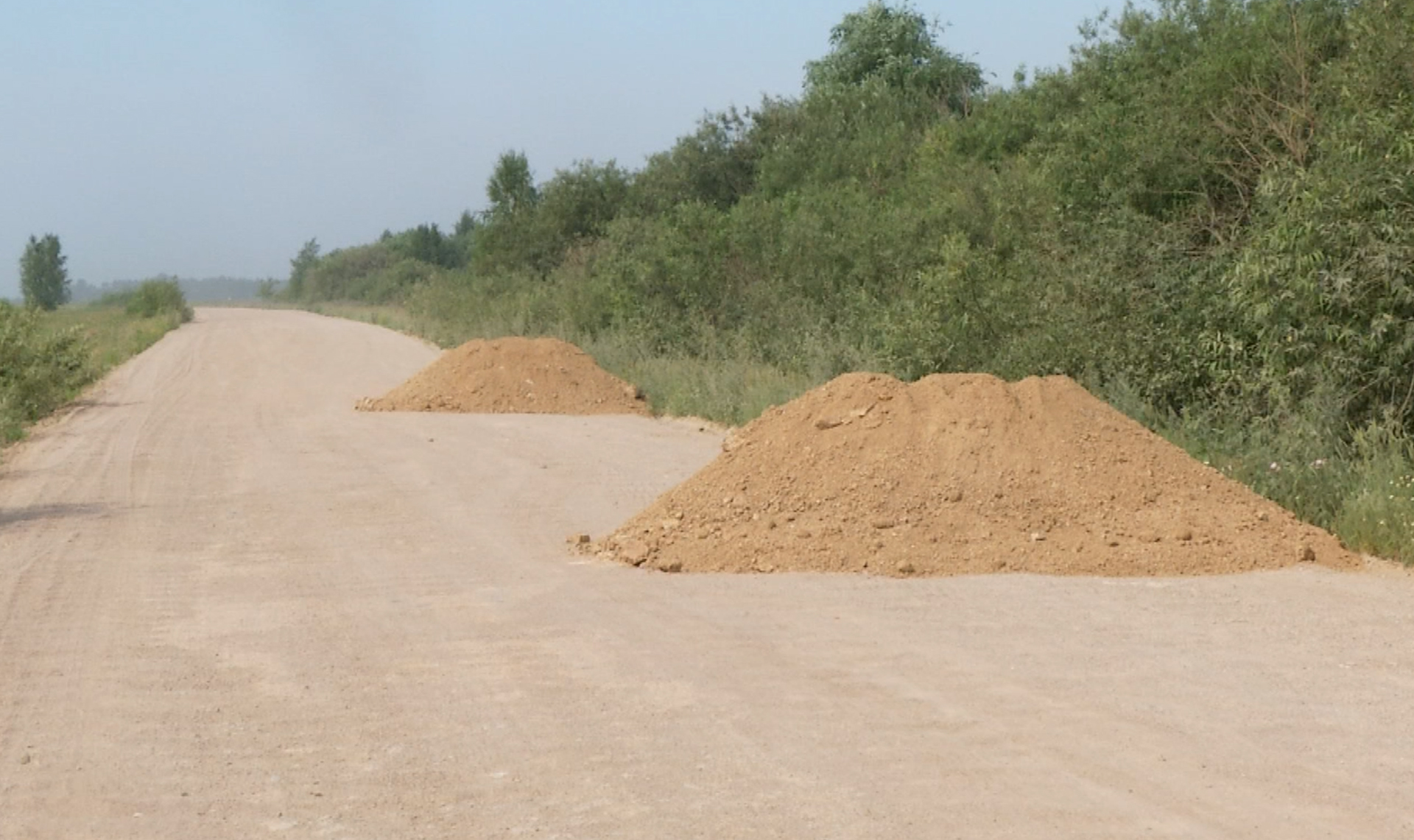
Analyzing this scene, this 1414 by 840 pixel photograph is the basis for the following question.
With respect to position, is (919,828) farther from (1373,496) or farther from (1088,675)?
(1373,496)

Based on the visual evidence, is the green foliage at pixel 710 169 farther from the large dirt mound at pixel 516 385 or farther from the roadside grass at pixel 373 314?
the large dirt mound at pixel 516 385

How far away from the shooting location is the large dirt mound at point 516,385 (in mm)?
21359

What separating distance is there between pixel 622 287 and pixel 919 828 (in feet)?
79.6

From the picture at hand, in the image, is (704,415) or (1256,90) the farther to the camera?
(704,415)

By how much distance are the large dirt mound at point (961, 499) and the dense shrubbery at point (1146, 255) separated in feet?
3.45

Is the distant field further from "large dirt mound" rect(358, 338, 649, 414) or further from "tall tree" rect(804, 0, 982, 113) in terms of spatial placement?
"tall tree" rect(804, 0, 982, 113)

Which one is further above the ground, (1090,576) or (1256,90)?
(1256,90)

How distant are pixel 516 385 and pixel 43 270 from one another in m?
78.8

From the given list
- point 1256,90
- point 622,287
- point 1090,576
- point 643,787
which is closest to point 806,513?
point 1090,576

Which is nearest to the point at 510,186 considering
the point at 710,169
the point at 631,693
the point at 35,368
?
the point at 710,169

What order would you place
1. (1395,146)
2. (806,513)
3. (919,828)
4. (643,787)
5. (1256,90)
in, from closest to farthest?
(919,828) < (643,787) < (806,513) < (1395,146) < (1256,90)

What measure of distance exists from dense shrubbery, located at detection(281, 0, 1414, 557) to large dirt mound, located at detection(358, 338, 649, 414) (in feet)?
6.44

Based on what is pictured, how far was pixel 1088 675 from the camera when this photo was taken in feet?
23.1

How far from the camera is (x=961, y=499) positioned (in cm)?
1036
